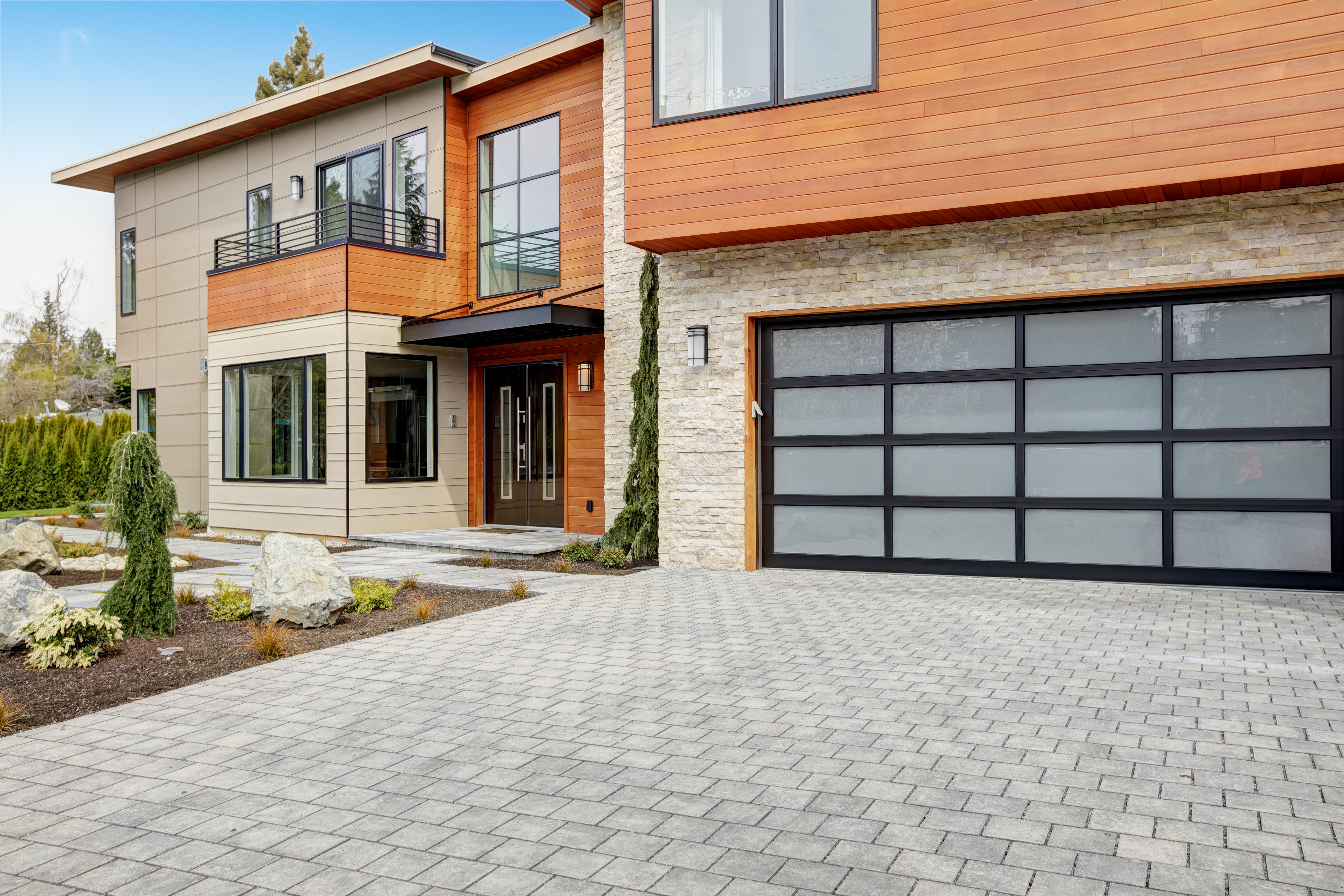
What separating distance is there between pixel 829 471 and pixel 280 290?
8.91m

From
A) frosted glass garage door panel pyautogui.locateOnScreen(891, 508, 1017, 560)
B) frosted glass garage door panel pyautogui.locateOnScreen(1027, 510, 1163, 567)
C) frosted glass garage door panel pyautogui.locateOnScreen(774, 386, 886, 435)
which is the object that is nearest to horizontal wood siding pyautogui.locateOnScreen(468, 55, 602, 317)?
frosted glass garage door panel pyautogui.locateOnScreen(774, 386, 886, 435)

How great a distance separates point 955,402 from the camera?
355 inches

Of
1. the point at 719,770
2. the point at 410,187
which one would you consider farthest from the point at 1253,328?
the point at 410,187

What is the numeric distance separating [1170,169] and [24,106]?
46892 mm

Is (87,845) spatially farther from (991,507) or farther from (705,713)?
(991,507)

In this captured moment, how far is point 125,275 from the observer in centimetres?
1878

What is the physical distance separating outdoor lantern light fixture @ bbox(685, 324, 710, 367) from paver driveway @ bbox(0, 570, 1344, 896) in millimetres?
3930

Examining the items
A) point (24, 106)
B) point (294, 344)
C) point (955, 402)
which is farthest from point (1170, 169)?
point (24, 106)

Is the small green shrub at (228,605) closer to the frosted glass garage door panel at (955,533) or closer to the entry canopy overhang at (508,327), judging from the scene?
the entry canopy overhang at (508,327)

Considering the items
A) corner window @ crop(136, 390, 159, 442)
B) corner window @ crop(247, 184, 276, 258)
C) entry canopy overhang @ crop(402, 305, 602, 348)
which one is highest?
corner window @ crop(247, 184, 276, 258)

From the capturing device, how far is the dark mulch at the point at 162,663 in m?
4.99

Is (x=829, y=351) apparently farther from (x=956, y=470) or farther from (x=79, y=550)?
(x=79, y=550)

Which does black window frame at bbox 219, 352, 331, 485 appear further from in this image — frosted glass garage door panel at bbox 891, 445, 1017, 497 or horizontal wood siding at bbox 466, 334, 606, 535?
frosted glass garage door panel at bbox 891, 445, 1017, 497

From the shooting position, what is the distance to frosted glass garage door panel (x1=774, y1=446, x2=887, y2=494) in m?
9.33
